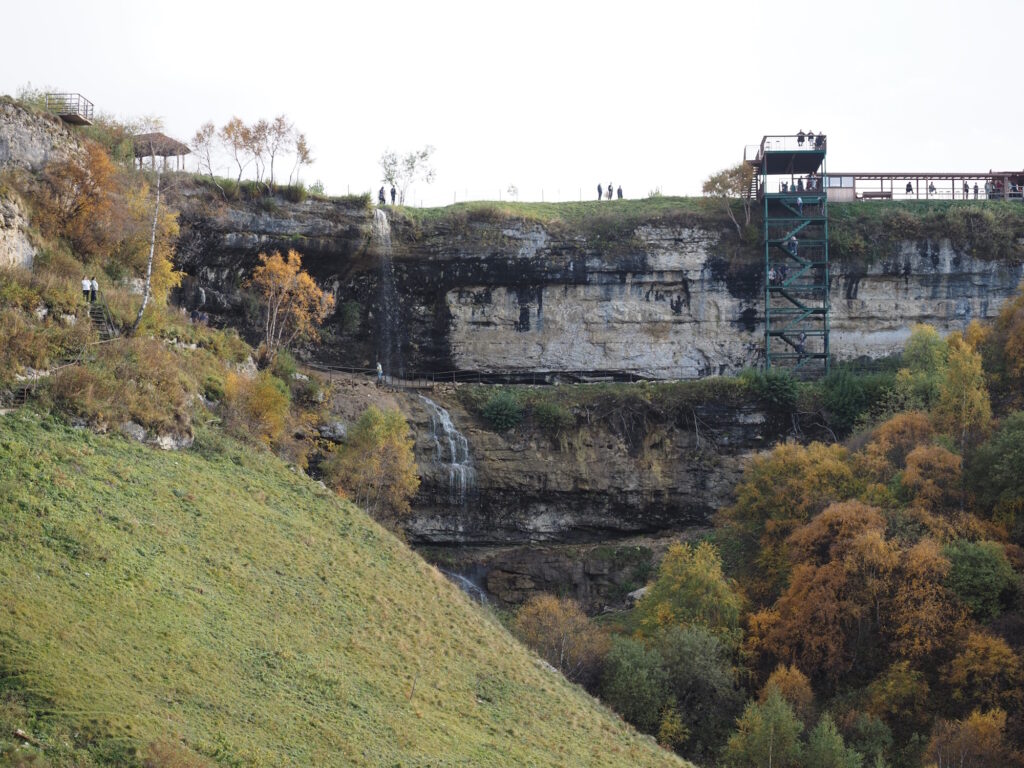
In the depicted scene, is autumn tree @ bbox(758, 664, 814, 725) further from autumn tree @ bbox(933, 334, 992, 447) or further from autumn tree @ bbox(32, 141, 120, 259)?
autumn tree @ bbox(32, 141, 120, 259)

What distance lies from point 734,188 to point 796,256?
165 inches

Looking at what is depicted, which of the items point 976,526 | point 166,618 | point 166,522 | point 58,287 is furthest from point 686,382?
point 166,618

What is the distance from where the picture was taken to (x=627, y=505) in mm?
53375

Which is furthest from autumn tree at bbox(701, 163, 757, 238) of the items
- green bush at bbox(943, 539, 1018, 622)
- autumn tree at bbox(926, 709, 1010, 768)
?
autumn tree at bbox(926, 709, 1010, 768)

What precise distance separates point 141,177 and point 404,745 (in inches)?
1224

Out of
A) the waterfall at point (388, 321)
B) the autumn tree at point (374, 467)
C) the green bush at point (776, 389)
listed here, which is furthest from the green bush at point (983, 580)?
the waterfall at point (388, 321)

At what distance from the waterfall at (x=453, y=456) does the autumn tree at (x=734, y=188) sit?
16652 mm

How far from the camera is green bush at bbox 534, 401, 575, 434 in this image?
176ft

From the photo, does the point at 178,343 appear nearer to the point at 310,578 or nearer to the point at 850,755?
the point at 310,578

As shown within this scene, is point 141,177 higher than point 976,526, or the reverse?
point 141,177

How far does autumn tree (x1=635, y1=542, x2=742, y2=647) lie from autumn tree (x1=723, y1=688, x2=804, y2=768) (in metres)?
5.29

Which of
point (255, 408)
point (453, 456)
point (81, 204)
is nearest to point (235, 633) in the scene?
point (255, 408)

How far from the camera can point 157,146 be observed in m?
54.7

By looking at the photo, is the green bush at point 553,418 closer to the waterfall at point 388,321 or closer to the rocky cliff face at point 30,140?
the waterfall at point 388,321
